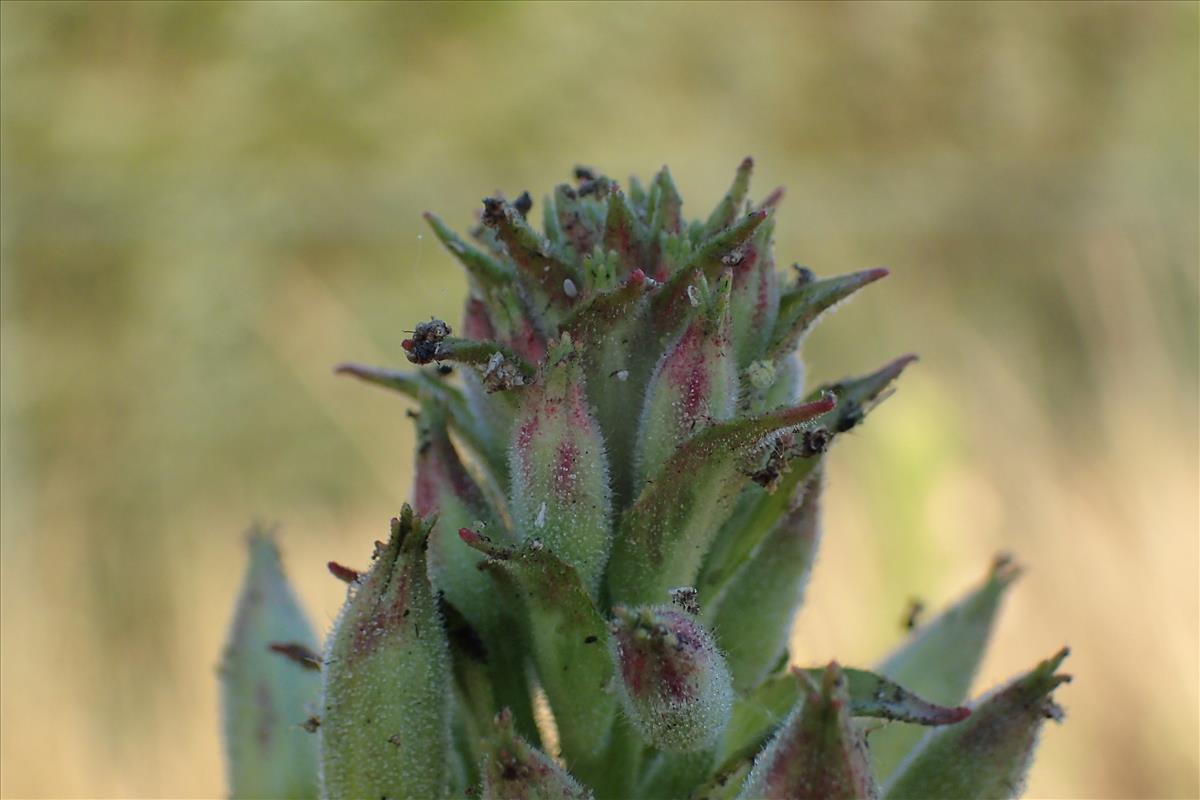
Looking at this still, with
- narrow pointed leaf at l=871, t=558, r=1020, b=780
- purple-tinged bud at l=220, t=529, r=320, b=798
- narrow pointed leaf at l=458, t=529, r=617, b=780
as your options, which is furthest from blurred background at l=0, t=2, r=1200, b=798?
narrow pointed leaf at l=458, t=529, r=617, b=780

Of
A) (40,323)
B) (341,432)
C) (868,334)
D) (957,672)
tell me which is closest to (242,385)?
(341,432)

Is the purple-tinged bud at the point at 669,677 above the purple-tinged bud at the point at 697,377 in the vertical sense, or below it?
below

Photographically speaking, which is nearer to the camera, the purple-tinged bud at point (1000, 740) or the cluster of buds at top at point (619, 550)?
the cluster of buds at top at point (619, 550)

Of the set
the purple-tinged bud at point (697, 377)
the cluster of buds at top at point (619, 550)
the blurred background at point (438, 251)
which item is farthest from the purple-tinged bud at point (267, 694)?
the blurred background at point (438, 251)

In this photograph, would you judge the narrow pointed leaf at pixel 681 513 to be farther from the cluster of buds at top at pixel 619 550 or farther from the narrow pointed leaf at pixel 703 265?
the narrow pointed leaf at pixel 703 265

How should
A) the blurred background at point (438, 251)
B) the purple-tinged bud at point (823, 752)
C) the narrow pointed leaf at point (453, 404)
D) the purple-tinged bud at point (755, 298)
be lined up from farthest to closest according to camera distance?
the blurred background at point (438, 251), the narrow pointed leaf at point (453, 404), the purple-tinged bud at point (755, 298), the purple-tinged bud at point (823, 752)

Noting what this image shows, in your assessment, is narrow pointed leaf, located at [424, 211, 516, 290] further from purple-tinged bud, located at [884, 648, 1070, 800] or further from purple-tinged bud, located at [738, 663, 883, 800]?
purple-tinged bud, located at [884, 648, 1070, 800]
